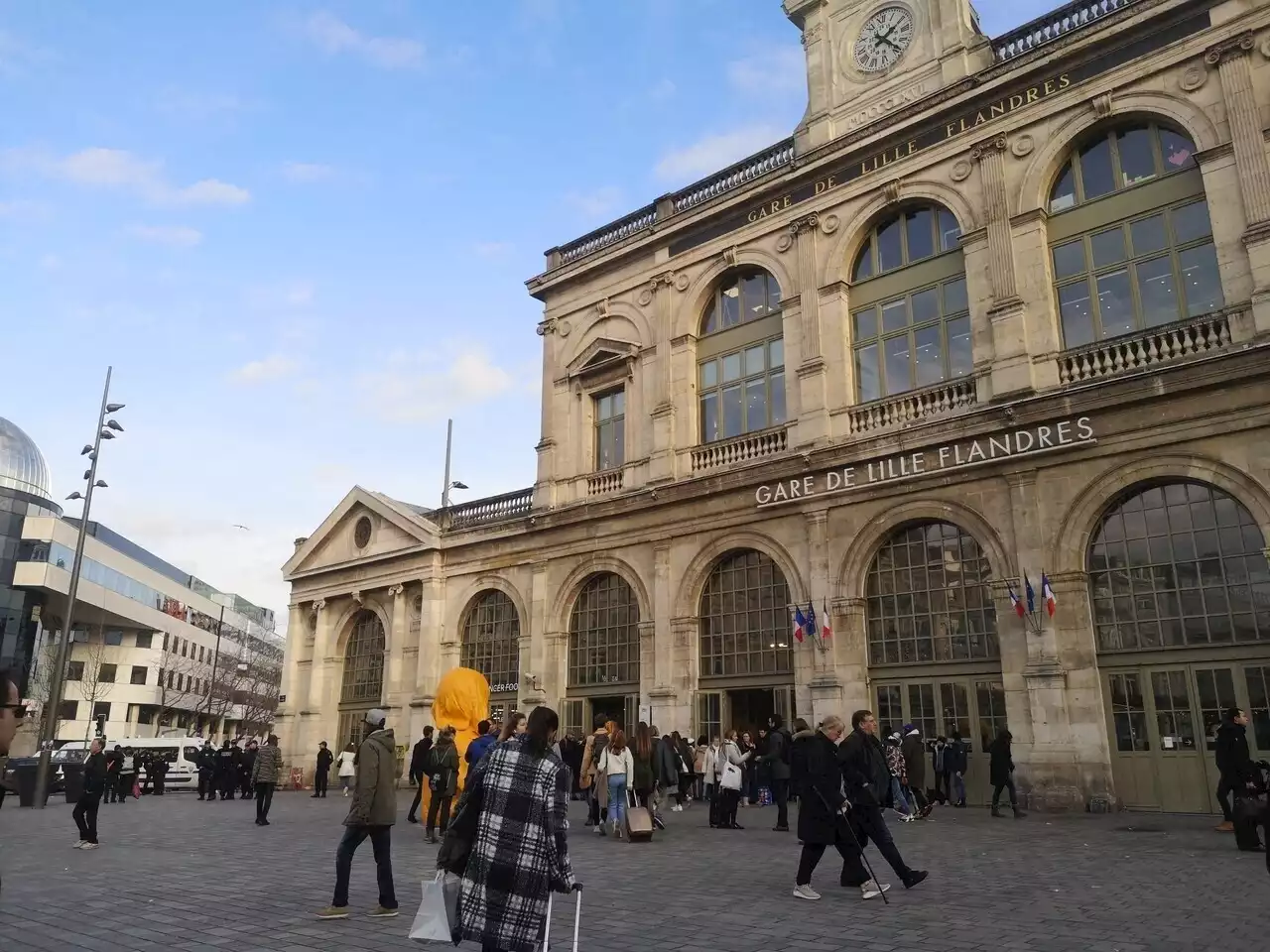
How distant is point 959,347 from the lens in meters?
20.0

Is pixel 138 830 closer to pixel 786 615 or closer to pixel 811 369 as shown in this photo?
pixel 786 615

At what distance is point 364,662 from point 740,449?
16.5 meters

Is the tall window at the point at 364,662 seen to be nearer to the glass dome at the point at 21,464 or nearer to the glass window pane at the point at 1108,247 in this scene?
the glass window pane at the point at 1108,247

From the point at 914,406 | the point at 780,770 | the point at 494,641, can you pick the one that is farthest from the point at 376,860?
the point at 494,641

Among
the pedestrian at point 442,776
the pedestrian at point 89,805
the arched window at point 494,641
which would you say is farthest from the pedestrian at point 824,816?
the arched window at point 494,641

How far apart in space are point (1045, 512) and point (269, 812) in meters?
17.3

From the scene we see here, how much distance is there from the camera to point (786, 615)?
21.3 m

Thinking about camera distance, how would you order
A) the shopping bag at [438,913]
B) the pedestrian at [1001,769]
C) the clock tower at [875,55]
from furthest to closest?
the clock tower at [875,55]
the pedestrian at [1001,769]
the shopping bag at [438,913]

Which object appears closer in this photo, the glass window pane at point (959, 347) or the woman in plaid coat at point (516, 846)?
the woman in plaid coat at point (516, 846)

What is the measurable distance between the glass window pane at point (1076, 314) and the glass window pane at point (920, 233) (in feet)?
11.1

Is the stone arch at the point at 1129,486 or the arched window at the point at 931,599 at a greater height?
the stone arch at the point at 1129,486

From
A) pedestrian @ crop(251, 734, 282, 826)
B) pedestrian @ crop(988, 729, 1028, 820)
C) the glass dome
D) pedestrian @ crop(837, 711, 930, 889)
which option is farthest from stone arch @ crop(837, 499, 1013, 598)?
the glass dome

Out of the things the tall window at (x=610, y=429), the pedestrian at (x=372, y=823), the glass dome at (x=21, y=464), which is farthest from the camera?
the glass dome at (x=21, y=464)

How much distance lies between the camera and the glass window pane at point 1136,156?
1825cm
